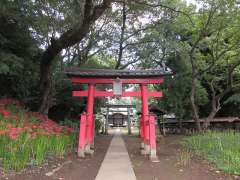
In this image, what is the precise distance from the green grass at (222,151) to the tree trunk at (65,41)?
17.7 feet

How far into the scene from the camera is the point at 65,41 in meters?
11.5

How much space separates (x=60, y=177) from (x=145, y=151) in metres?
5.15

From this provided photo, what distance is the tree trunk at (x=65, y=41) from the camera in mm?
9547

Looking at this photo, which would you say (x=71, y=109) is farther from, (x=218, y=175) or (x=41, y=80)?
(x=218, y=175)

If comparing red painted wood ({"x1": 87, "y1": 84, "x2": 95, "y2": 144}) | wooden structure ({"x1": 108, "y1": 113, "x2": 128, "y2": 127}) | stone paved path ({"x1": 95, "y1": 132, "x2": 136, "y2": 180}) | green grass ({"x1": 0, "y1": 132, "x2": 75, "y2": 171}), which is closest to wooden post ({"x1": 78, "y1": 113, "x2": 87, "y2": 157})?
red painted wood ({"x1": 87, "y1": 84, "x2": 95, "y2": 144})

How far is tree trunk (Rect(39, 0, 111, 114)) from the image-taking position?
955 cm

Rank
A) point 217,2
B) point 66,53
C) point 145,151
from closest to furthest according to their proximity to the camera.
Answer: point 145,151 < point 217,2 < point 66,53

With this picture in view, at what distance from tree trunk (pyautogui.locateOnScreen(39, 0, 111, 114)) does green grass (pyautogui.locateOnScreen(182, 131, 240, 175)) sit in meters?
5.40

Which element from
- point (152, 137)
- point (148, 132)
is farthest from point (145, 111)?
point (152, 137)

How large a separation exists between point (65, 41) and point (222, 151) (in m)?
6.54

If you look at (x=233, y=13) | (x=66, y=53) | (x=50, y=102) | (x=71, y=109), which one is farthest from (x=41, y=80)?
(x=233, y=13)

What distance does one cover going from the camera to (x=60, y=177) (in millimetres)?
7312

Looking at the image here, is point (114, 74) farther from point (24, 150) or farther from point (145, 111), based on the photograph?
point (24, 150)

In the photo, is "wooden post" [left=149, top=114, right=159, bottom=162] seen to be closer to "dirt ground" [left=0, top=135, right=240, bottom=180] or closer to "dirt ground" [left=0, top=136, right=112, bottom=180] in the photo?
"dirt ground" [left=0, top=135, right=240, bottom=180]
